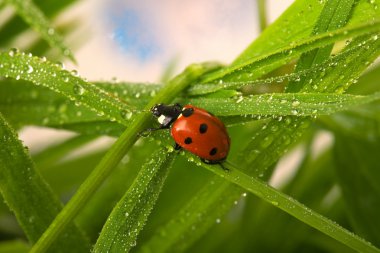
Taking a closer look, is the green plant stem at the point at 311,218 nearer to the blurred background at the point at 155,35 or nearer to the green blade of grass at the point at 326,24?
the green blade of grass at the point at 326,24

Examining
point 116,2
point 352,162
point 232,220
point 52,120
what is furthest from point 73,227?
point 116,2

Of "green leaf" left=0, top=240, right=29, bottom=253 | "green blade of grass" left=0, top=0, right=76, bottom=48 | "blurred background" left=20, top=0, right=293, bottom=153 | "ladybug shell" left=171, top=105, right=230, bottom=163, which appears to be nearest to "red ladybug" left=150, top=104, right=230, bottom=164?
"ladybug shell" left=171, top=105, right=230, bottom=163

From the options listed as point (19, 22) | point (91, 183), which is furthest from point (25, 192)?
point (19, 22)

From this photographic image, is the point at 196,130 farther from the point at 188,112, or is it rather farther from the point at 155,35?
the point at 155,35

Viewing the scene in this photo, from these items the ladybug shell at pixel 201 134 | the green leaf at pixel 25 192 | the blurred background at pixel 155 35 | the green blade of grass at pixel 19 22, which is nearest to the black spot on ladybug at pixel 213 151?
the ladybug shell at pixel 201 134

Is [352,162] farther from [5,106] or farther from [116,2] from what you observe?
[116,2]

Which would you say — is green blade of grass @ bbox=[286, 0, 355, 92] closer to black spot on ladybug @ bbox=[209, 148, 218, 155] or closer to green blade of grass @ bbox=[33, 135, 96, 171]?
black spot on ladybug @ bbox=[209, 148, 218, 155]
